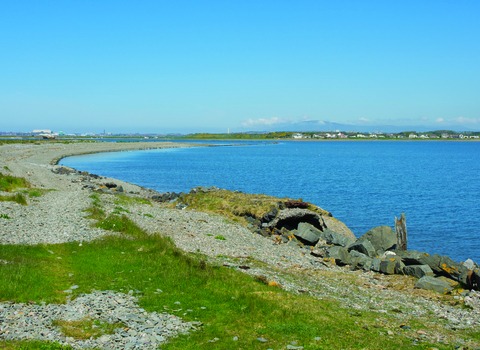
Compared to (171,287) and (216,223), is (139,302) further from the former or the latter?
(216,223)

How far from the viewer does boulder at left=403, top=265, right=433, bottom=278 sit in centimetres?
2916

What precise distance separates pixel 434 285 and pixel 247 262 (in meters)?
10.00

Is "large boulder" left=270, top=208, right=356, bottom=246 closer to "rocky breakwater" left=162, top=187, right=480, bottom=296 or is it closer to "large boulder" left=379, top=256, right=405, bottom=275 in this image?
"rocky breakwater" left=162, top=187, right=480, bottom=296

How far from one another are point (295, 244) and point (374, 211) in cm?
3095

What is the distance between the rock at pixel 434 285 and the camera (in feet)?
86.3

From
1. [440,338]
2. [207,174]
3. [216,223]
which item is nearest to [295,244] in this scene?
[216,223]

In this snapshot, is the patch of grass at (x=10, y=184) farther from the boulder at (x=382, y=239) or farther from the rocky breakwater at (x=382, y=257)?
the boulder at (x=382, y=239)

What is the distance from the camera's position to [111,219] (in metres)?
34.3

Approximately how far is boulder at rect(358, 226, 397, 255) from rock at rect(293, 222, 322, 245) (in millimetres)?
3436

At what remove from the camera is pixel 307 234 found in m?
40.0

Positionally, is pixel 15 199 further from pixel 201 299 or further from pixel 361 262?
pixel 201 299

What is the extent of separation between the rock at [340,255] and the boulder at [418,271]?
4.04 meters

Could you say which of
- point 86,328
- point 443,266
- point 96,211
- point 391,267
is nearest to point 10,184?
point 96,211

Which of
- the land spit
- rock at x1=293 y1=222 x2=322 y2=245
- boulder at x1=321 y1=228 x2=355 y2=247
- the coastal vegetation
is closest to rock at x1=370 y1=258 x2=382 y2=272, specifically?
the land spit
